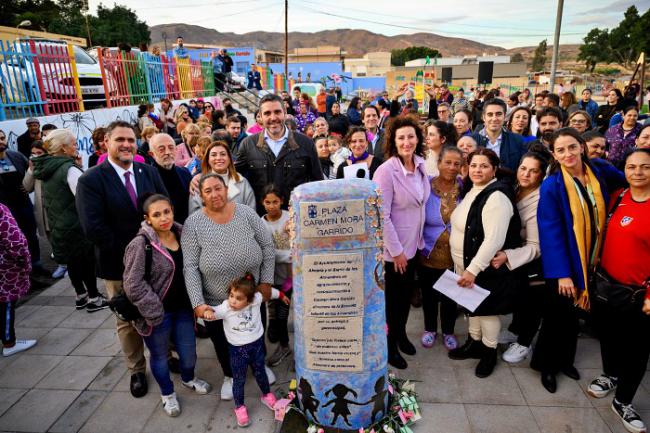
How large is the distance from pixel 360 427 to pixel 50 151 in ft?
13.6

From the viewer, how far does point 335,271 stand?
8.21 feet

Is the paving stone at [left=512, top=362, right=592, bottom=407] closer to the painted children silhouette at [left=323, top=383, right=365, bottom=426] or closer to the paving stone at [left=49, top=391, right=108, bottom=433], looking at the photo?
the painted children silhouette at [left=323, top=383, right=365, bottom=426]

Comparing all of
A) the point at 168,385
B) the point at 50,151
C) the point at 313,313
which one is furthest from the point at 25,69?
the point at 313,313

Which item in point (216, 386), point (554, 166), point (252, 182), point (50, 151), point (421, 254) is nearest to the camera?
point (554, 166)

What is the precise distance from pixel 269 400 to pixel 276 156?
2.12m

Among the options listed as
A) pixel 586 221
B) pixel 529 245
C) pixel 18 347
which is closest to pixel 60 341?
pixel 18 347

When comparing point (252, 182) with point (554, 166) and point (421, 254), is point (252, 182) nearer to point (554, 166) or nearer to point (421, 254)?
point (421, 254)

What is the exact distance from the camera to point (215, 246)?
9.16 feet

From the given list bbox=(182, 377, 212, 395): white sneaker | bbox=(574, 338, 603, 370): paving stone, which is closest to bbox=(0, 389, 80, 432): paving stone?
bbox=(182, 377, 212, 395): white sneaker

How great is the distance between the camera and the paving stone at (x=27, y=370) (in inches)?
135

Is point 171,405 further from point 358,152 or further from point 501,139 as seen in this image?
point 501,139

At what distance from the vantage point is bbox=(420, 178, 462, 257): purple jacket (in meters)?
3.47

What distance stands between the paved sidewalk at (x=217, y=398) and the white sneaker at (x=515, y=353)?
0.22ft

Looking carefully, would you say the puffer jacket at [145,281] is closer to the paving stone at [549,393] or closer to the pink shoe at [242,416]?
the pink shoe at [242,416]
